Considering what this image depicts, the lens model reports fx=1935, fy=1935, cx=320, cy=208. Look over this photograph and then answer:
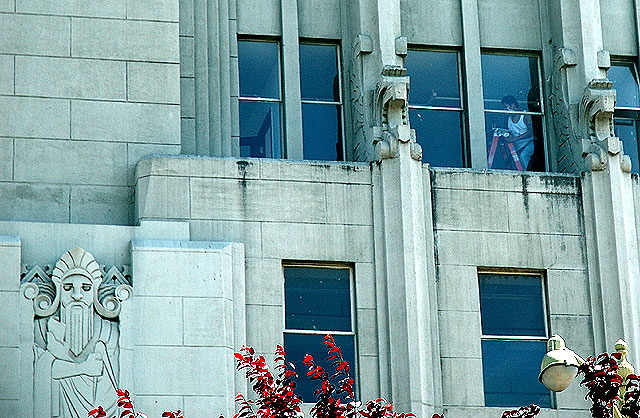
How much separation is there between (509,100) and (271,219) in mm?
6501

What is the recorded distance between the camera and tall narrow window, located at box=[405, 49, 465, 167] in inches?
1403

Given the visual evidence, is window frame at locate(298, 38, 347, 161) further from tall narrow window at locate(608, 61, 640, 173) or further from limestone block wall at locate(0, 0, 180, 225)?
tall narrow window at locate(608, 61, 640, 173)

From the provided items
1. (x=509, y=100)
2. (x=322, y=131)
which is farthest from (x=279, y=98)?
(x=509, y=100)

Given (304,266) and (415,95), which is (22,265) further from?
(415,95)

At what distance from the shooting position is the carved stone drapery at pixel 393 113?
33.3m

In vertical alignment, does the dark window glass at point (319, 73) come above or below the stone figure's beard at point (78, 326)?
above

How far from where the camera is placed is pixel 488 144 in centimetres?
3606

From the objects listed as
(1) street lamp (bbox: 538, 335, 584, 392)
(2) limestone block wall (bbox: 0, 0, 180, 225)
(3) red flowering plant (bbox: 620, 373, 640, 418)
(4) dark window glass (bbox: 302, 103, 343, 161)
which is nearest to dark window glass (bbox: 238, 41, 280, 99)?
(4) dark window glass (bbox: 302, 103, 343, 161)

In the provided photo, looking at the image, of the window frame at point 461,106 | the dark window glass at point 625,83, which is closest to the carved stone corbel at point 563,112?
the dark window glass at point 625,83

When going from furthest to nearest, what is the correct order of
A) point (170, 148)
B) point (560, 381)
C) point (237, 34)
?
point (237, 34)
point (170, 148)
point (560, 381)

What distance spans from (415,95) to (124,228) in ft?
23.4

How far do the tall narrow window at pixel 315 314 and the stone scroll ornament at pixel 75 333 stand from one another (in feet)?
9.73

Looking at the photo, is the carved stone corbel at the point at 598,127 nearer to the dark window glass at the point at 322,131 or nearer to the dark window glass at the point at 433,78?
the dark window glass at the point at 433,78

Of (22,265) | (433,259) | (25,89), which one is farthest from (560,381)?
(25,89)
